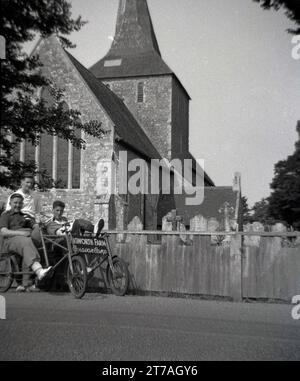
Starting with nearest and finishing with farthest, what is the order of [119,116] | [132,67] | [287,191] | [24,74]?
[24,74]
[119,116]
[132,67]
[287,191]

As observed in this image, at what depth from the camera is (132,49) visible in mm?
41188

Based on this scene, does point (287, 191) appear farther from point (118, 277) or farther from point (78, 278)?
point (78, 278)

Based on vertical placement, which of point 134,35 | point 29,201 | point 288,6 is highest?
point 134,35

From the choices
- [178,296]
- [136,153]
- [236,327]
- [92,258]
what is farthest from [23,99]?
[136,153]

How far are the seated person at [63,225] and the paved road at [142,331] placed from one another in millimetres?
1336

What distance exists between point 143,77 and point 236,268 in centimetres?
3294

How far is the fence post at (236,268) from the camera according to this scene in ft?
27.3

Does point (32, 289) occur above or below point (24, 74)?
below

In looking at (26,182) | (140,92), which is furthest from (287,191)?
(26,182)

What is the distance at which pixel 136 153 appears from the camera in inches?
1152

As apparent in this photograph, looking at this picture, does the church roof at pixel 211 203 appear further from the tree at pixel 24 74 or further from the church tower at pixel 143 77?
the tree at pixel 24 74
